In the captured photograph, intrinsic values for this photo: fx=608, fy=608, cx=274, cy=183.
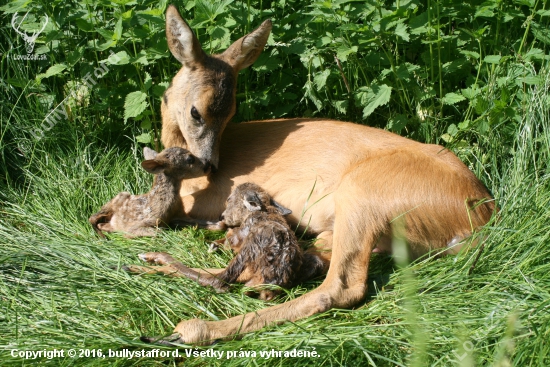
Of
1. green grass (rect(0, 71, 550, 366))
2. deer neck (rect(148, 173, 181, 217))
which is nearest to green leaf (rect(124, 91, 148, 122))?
deer neck (rect(148, 173, 181, 217))

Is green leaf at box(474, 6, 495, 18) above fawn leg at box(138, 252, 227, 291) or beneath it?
above

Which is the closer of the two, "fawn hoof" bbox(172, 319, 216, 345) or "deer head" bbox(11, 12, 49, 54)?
"fawn hoof" bbox(172, 319, 216, 345)

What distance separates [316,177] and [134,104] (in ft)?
5.50

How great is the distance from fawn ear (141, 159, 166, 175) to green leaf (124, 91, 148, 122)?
0.72 m

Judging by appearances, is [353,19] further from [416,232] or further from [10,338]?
[10,338]

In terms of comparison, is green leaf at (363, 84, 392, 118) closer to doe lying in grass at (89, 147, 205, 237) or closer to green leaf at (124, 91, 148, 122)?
doe lying in grass at (89, 147, 205, 237)

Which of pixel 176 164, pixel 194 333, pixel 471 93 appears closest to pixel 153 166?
pixel 176 164

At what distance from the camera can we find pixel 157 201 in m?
4.32

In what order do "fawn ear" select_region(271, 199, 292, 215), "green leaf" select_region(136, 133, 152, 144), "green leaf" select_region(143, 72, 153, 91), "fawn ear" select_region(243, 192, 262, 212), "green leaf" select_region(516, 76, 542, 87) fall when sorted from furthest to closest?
"green leaf" select_region(136, 133, 152, 144), "green leaf" select_region(143, 72, 153, 91), "green leaf" select_region(516, 76, 542, 87), "fawn ear" select_region(271, 199, 292, 215), "fawn ear" select_region(243, 192, 262, 212)

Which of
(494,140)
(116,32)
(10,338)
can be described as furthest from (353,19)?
(10,338)

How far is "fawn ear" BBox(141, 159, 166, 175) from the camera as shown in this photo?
423 cm

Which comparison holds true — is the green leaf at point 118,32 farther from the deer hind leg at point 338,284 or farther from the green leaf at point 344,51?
the deer hind leg at point 338,284

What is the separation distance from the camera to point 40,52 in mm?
5199

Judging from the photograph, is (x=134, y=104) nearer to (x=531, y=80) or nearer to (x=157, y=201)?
(x=157, y=201)
